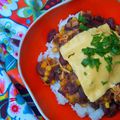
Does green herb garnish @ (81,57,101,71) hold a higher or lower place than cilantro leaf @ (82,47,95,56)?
lower

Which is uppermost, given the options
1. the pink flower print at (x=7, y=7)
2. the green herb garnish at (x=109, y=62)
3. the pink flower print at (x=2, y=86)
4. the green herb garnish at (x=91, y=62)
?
the pink flower print at (x=7, y=7)

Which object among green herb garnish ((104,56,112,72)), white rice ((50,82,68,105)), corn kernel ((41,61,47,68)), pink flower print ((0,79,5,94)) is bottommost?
white rice ((50,82,68,105))

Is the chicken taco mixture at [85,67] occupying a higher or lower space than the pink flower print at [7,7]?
lower

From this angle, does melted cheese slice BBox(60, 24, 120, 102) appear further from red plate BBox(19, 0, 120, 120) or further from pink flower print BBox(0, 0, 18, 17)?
pink flower print BBox(0, 0, 18, 17)

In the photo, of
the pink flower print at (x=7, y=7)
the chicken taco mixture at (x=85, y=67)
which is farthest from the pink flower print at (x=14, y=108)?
the pink flower print at (x=7, y=7)

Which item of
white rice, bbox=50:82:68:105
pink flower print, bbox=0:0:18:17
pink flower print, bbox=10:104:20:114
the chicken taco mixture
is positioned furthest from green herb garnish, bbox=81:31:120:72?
pink flower print, bbox=0:0:18:17

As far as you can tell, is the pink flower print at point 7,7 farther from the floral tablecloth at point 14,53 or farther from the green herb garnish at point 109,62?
the green herb garnish at point 109,62
